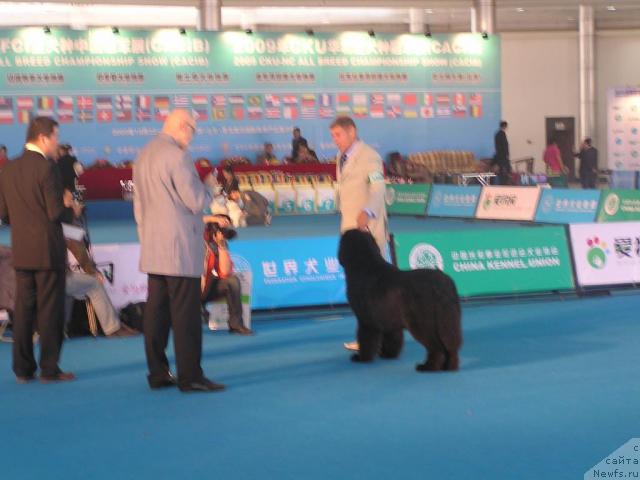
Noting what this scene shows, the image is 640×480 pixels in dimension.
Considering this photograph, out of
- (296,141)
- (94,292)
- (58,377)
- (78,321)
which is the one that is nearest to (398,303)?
(58,377)

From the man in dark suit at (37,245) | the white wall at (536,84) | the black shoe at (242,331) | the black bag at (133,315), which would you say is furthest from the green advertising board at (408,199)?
the man in dark suit at (37,245)

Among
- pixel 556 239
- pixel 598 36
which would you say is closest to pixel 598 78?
pixel 598 36

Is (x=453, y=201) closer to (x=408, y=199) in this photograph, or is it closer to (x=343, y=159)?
(x=408, y=199)

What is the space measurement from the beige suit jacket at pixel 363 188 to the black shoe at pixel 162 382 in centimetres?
175

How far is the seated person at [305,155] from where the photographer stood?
2689 centimetres

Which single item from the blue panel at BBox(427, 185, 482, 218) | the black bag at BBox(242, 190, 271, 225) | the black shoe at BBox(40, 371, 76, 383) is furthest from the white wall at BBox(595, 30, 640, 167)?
the black shoe at BBox(40, 371, 76, 383)

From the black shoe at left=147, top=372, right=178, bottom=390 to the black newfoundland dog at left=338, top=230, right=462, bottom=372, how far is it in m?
1.46

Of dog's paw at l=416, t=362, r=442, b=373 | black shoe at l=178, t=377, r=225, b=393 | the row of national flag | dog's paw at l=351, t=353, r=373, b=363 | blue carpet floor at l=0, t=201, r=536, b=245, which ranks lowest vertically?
blue carpet floor at l=0, t=201, r=536, b=245

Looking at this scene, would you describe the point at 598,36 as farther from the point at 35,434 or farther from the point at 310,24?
the point at 35,434

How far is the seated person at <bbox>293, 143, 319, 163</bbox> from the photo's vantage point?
88.2 ft

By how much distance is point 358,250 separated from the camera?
812cm

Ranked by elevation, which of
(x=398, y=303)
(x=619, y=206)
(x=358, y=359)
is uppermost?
(x=398, y=303)

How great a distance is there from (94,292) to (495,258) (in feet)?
13.9

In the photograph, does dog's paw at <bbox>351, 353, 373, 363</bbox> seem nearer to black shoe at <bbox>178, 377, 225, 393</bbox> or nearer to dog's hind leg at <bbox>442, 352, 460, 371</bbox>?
dog's hind leg at <bbox>442, 352, 460, 371</bbox>
